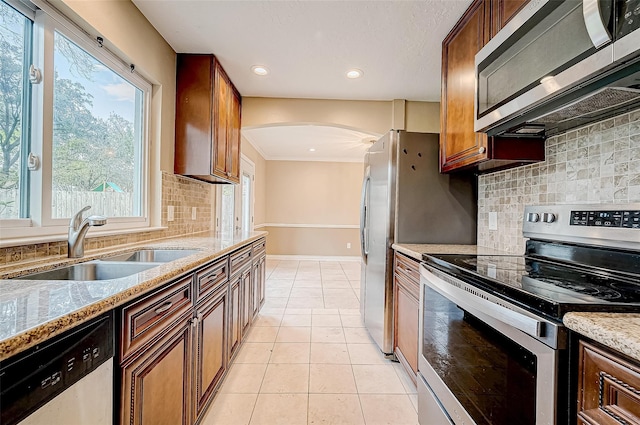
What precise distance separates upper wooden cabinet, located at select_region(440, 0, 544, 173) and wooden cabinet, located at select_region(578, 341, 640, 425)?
3.74 feet

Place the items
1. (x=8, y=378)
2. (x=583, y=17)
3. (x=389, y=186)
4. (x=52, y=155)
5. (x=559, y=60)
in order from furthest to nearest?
(x=389, y=186), (x=52, y=155), (x=559, y=60), (x=583, y=17), (x=8, y=378)

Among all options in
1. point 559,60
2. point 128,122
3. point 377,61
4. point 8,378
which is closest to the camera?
point 8,378

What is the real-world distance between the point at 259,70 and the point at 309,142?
8.81 feet

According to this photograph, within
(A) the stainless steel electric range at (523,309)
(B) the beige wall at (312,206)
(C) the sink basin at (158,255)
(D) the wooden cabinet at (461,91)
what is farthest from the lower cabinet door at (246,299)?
(B) the beige wall at (312,206)

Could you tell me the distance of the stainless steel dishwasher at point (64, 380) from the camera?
1.80 ft

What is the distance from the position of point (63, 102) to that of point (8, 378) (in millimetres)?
1447

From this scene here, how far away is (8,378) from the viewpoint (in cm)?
53

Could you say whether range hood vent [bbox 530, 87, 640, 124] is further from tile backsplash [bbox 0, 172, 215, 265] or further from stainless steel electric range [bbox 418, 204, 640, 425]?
tile backsplash [bbox 0, 172, 215, 265]

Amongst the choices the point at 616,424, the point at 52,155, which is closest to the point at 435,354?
the point at 616,424

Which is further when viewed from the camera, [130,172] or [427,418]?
[130,172]

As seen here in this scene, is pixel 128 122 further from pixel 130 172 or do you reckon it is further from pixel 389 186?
pixel 389 186

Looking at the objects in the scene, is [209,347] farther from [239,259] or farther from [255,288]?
[255,288]

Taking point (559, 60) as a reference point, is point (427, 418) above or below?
below

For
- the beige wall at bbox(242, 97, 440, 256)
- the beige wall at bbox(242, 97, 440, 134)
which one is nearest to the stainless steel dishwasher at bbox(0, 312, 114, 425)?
the beige wall at bbox(242, 97, 440, 134)
